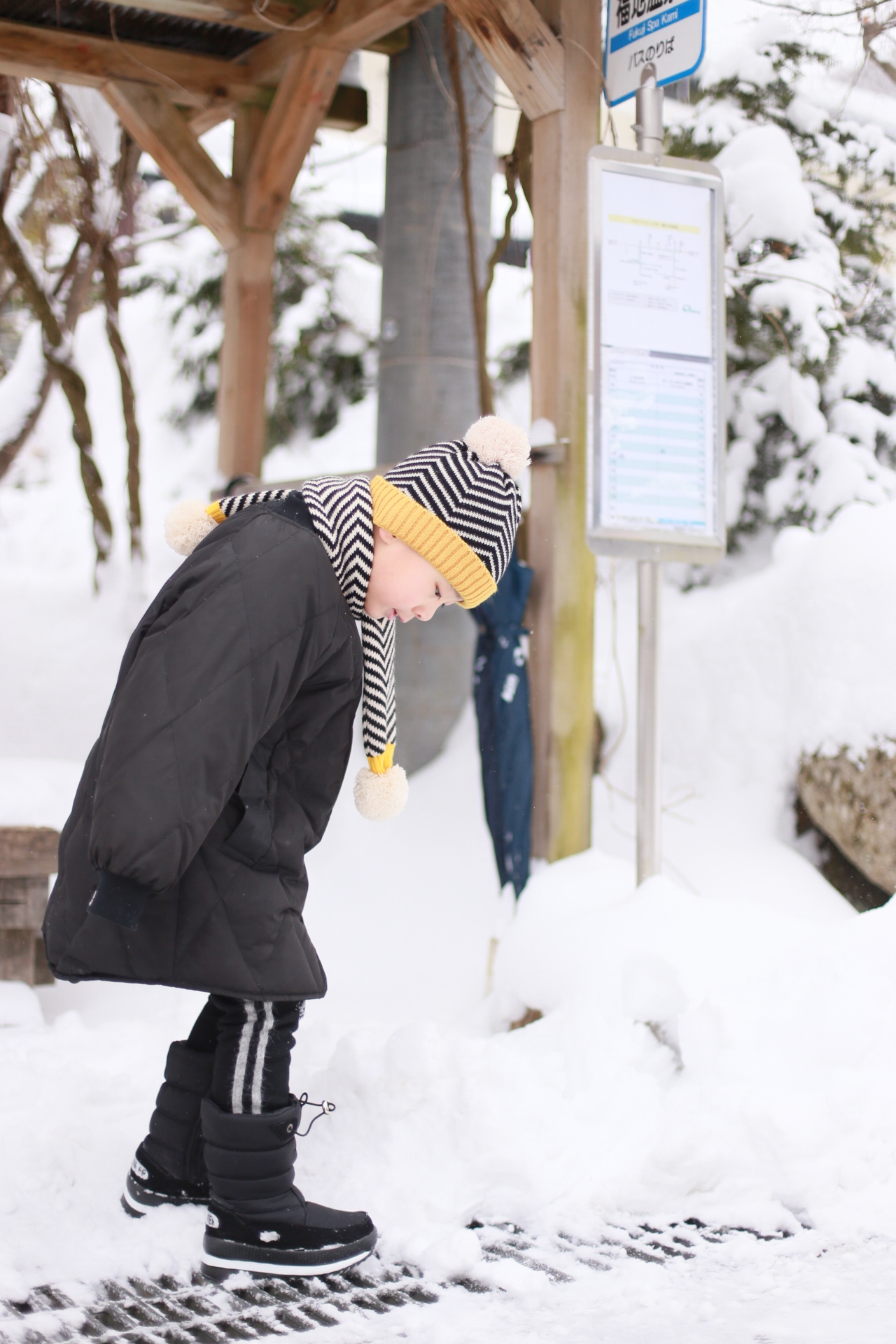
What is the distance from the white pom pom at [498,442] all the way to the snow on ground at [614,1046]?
1146 millimetres

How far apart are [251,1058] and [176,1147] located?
0.31 m

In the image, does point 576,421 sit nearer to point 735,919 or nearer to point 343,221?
point 735,919

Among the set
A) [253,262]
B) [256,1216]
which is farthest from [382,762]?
[253,262]

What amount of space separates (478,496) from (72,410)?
5143 millimetres

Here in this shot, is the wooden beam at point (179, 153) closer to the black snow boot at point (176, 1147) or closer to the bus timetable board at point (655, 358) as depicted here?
the bus timetable board at point (655, 358)

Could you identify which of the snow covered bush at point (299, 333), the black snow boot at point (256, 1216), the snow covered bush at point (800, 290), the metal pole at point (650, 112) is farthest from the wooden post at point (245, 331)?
the snow covered bush at point (299, 333)

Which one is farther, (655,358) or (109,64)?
(109,64)

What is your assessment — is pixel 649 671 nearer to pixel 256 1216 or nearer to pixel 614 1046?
pixel 614 1046

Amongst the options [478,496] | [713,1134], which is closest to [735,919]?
[713,1134]

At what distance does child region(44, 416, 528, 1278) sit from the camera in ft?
5.82

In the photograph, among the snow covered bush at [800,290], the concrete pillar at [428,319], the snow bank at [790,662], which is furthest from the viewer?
the concrete pillar at [428,319]

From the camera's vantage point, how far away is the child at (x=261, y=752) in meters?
1.78

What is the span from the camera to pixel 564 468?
3.27 metres

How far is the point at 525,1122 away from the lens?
2.40 meters
